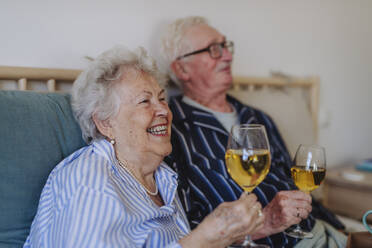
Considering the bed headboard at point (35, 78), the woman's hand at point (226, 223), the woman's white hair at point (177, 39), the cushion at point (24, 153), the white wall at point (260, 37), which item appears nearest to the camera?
the woman's hand at point (226, 223)

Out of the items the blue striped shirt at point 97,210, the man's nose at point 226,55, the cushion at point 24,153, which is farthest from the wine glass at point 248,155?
the man's nose at point 226,55

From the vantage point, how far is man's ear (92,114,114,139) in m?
1.02

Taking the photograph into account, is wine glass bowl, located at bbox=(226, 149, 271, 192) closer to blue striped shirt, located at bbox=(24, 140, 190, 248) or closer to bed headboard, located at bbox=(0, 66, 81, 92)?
blue striped shirt, located at bbox=(24, 140, 190, 248)

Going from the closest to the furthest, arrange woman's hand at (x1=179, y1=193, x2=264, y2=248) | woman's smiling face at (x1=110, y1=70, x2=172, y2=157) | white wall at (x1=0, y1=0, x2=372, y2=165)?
1. woman's hand at (x1=179, y1=193, x2=264, y2=248)
2. woman's smiling face at (x1=110, y1=70, x2=172, y2=157)
3. white wall at (x1=0, y1=0, x2=372, y2=165)

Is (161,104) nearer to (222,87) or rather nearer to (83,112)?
(83,112)

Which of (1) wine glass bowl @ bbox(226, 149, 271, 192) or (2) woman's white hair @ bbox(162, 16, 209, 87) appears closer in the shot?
(1) wine glass bowl @ bbox(226, 149, 271, 192)

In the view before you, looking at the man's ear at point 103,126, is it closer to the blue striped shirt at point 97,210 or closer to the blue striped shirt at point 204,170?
the blue striped shirt at point 97,210

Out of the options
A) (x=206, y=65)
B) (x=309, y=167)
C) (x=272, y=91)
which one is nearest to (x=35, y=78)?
(x=206, y=65)

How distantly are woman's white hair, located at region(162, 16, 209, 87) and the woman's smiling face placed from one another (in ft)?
1.82

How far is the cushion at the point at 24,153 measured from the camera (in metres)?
0.87

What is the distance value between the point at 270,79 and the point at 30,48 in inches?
49.8

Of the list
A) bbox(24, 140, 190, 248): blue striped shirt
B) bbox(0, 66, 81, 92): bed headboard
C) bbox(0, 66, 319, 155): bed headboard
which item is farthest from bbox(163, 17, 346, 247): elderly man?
bbox(0, 66, 81, 92): bed headboard

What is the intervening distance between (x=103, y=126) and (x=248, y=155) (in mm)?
435

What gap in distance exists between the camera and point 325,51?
2451 mm
